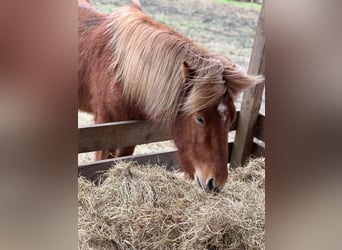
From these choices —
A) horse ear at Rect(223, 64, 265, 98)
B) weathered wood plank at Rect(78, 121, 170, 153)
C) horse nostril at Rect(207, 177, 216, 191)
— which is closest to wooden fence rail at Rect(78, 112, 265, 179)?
weathered wood plank at Rect(78, 121, 170, 153)

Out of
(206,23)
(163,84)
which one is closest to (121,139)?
(163,84)

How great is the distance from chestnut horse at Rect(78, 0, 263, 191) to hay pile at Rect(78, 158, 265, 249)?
0.09 m

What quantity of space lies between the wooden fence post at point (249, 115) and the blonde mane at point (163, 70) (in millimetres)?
256

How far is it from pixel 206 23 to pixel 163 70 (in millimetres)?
378

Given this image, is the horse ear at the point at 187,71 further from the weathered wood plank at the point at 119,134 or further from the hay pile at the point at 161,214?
the hay pile at the point at 161,214

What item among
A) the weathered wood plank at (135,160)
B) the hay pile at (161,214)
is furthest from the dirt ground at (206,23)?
the hay pile at (161,214)

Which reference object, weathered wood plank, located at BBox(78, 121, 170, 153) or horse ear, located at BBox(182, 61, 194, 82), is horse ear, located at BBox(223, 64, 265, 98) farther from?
weathered wood plank, located at BBox(78, 121, 170, 153)

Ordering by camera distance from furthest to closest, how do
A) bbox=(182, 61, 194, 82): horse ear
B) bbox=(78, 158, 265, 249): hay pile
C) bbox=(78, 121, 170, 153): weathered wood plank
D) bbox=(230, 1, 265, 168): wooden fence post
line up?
bbox=(230, 1, 265, 168): wooden fence post
bbox=(182, 61, 194, 82): horse ear
bbox=(78, 121, 170, 153): weathered wood plank
bbox=(78, 158, 265, 249): hay pile

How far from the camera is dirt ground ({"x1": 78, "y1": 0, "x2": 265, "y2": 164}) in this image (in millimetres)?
2016

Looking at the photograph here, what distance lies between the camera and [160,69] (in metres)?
1.99

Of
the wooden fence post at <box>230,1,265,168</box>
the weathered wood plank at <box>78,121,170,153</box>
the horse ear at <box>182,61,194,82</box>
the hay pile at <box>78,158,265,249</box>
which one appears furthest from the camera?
the wooden fence post at <box>230,1,265,168</box>

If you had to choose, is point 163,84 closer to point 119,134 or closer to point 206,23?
point 119,134
